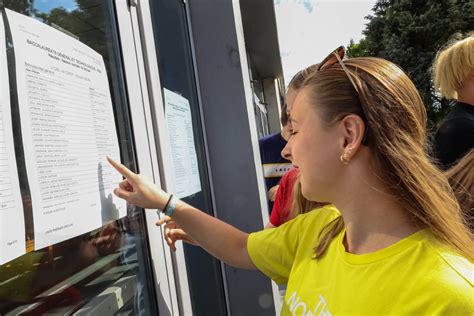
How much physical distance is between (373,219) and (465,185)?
47 centimetres

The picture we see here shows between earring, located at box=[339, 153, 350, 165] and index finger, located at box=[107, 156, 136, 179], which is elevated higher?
index finger, located at box=[107, 156, 136, 179]

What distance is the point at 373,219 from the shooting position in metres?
1.05

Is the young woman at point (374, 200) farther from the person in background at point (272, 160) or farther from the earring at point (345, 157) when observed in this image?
the person in background at point (272, 160)

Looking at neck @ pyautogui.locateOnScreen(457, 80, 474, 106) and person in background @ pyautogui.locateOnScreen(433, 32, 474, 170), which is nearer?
person in background @ pyautogui.locateOnScreen(433, 32, 474, 170)

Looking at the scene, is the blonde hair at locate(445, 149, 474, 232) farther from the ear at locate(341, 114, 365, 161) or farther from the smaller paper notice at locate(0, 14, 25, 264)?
the smaller paper notice at locate(0, 14, 25, 264)

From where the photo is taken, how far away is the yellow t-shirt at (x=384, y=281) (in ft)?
2.78

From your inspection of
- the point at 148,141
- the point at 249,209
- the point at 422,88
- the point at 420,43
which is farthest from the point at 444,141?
the point at 420,43

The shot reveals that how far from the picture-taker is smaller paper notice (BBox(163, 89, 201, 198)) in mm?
1903

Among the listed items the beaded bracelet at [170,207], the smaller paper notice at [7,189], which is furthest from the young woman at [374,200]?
the smaller paper notice at [7,189]

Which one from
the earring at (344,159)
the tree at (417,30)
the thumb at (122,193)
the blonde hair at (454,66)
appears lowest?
the thumb at (122,193)

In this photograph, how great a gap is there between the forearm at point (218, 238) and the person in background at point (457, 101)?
49.0 inches

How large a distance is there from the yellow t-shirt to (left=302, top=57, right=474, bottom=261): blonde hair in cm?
6

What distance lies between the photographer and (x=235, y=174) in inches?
99.0

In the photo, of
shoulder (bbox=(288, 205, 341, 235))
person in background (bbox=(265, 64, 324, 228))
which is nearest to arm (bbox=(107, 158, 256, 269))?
shoulder (bbox=(288, 205, 341, 235))
